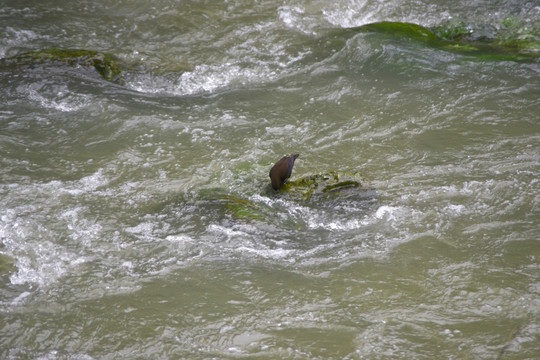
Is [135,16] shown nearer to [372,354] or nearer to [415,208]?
[415,208]

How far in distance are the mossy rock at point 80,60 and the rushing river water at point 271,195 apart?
44 millimetres

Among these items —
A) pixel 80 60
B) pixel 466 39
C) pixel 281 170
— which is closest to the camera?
pixel 281 170

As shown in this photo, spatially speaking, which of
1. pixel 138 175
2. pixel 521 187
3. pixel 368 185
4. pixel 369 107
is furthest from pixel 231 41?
pixel 521 187

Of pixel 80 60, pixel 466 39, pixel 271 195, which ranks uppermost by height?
pixel 80 60

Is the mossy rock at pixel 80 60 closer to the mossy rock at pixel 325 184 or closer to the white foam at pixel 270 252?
the mossy rock at pixel 325 184

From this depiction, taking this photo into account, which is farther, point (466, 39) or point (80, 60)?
point (466, 39)

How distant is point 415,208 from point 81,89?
3576 mm

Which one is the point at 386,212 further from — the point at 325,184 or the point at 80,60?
the point at 80,60

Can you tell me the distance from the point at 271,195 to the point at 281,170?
0.21m

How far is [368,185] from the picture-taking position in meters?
3.90

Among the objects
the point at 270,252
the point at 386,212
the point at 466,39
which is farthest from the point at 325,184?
the point at 466,39

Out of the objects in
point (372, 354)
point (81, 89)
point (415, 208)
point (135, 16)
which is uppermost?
point (135, 16)

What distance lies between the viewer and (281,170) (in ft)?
12.5

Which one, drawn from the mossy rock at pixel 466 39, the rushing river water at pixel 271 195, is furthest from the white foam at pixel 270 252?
the mossy rock at pixel 466 39
